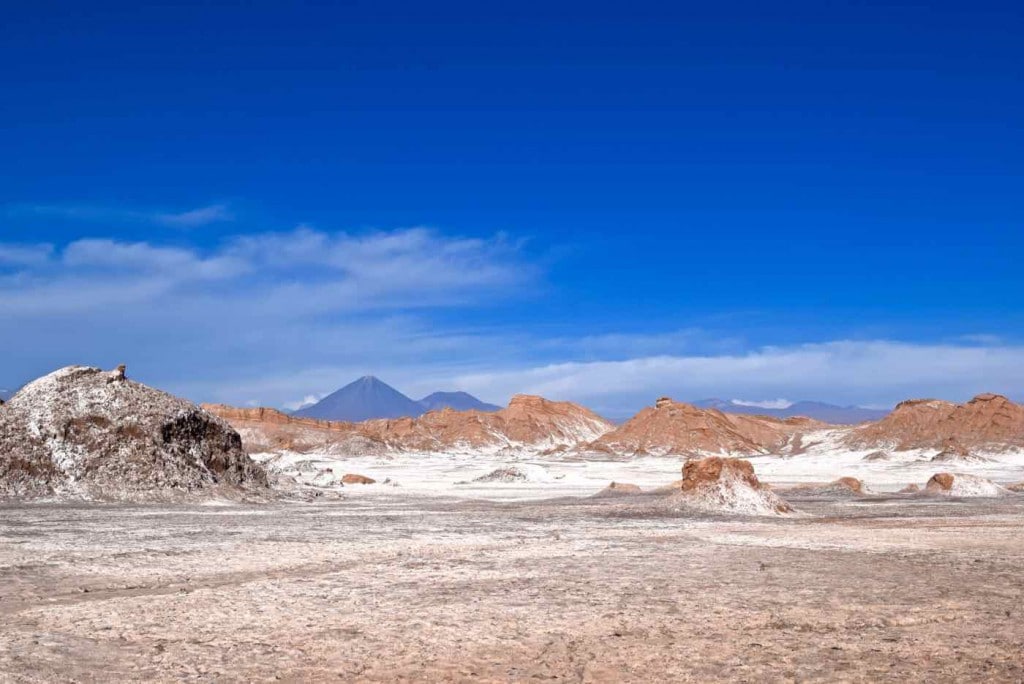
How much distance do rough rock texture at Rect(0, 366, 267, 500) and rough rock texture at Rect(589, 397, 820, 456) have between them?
9398 centimetres

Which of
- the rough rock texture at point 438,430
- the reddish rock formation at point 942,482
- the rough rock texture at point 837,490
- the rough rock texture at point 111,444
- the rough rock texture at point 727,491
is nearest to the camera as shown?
the rough rock texture at point 727,491

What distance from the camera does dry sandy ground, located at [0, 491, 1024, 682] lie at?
309 inches

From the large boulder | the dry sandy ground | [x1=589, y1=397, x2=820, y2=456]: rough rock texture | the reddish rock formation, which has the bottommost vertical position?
the dry sandy ground

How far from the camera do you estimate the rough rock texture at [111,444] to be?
29.7m

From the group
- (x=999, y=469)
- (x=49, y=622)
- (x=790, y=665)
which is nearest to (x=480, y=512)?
(x=49, y=622)

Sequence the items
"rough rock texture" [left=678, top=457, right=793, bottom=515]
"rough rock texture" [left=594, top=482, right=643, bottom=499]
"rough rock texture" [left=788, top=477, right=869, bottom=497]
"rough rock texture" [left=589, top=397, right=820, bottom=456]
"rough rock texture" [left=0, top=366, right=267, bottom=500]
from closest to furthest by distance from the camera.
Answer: "rough rock texture" [left=678, top=457, right=793, bottom=515]
"rough rock texture" [left=0, top=366, right=267, bottom=500]
"rough rock texture" [left=594, top=482, right=643, bottom=499]
"rough rock texture" [left=788, top=477, right=869, bottom=497]
"rough rock texture" [left=589, top=397, right=820, bottom=456]

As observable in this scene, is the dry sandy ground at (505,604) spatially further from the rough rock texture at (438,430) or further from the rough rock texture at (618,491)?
the rough rock texture at (438,430)

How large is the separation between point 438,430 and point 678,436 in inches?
1802

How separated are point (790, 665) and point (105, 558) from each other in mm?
11409

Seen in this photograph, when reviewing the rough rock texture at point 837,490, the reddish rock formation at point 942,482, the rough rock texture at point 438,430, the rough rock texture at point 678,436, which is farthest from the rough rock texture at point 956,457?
the reddish rock formation at point 942,482

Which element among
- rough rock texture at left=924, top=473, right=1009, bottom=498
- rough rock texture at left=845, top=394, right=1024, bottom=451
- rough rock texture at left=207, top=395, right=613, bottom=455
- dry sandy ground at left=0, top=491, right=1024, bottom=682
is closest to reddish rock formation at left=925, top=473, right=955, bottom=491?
rough rock texture at left=924, top=473, right=1009, bottom=498

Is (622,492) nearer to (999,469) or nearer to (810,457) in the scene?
(999,469)

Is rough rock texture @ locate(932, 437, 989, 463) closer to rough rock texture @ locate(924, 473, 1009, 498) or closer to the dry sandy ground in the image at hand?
rough rock texture @ locate(924, 473, 1009, 498)

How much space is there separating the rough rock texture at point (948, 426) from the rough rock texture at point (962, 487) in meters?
76.9
